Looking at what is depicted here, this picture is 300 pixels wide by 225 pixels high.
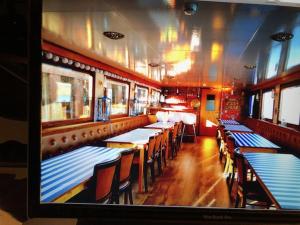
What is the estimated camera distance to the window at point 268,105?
121 centimetres

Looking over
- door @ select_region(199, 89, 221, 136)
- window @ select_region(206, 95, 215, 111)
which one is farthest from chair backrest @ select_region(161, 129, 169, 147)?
window @ select_region(206, 95, 215, 111)

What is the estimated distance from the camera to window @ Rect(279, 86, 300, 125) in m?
0.97

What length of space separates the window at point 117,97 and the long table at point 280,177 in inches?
31.7

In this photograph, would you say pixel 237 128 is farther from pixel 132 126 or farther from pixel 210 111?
pixel 132 126

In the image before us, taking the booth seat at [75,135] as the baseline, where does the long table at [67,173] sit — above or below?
below

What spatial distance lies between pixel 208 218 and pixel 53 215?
62 centimetres

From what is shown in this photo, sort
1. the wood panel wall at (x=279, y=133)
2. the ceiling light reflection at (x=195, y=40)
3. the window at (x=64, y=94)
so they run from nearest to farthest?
1. the window at (x=64, y=94)
2. the wood panel wall at (x=279, y=133)
3. the ceiling light reflection at (x=195, y=40)

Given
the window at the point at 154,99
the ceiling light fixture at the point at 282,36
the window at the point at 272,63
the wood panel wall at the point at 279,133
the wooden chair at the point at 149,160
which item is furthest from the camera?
the window at the point at 154,99

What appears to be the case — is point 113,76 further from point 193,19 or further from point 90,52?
point 193,19

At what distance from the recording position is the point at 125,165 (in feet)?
3.50

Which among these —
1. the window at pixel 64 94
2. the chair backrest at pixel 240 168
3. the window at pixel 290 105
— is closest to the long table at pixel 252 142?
the chair backrest at pixel 240 168

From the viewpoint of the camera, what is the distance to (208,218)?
856mm

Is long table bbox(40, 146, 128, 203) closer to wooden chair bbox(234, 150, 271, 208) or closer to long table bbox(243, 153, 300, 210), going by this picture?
wooden chair bbox(234, 150, 271, 208)

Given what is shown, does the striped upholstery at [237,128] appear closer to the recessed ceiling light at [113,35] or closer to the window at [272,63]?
the window at [272,63]
